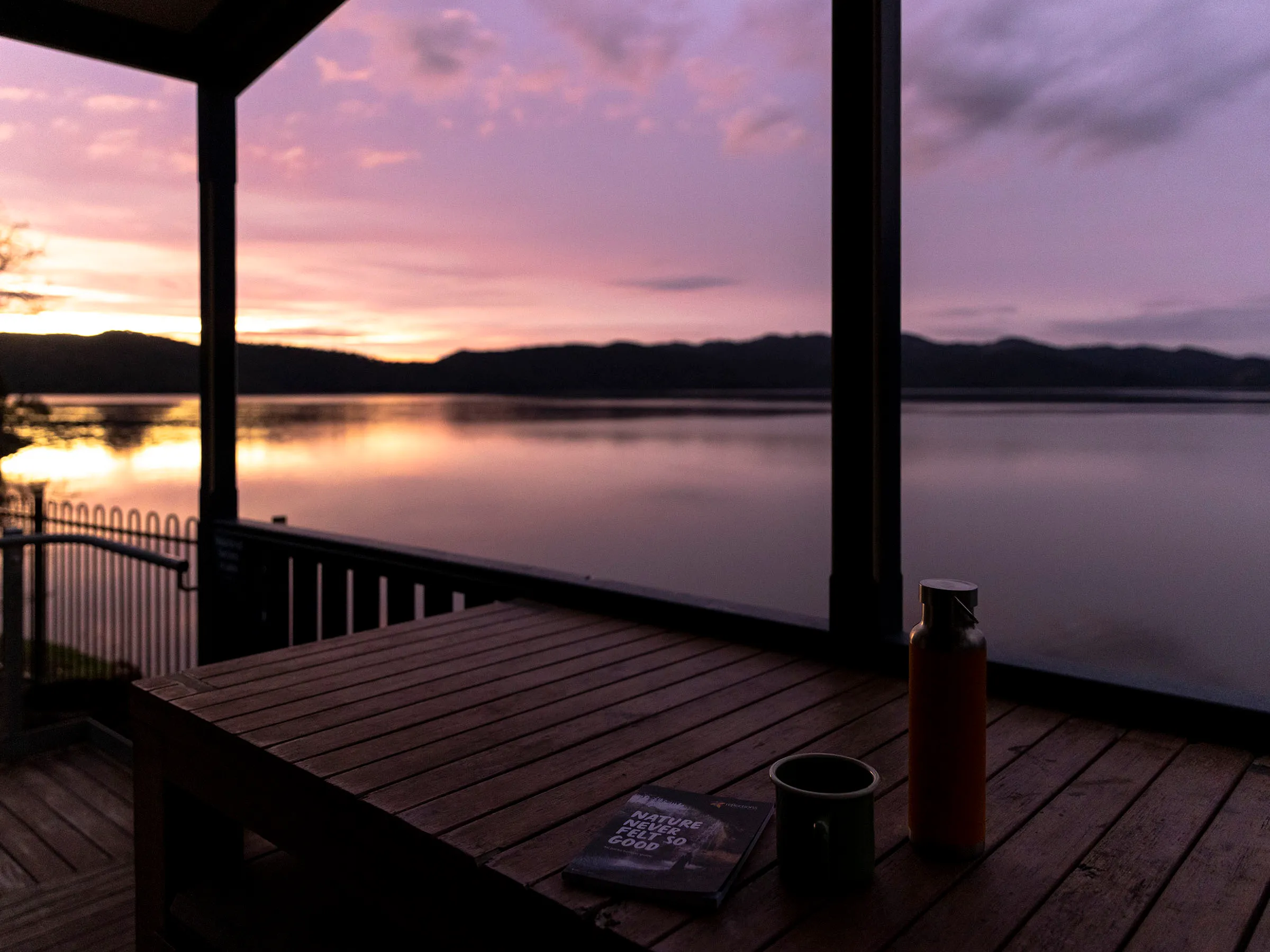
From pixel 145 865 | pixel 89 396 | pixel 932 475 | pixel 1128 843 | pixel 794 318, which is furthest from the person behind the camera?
pixel 932 475

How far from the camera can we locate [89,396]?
985 centimetres

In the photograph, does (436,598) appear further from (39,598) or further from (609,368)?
(609,368)

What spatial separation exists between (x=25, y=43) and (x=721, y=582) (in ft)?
56.6

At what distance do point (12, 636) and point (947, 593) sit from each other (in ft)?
11.2

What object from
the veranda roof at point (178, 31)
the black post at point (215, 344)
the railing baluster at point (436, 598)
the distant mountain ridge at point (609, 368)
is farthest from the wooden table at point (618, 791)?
the veranda roof at point (178, 31)

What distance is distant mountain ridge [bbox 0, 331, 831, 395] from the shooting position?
8602mm

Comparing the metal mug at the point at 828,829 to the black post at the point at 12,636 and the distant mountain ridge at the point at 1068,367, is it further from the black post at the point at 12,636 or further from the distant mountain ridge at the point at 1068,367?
the black post at the point at 12,636

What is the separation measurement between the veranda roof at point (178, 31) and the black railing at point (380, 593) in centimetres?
195

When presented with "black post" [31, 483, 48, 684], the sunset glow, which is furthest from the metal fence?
the sunset glow

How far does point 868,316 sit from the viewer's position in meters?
1.86

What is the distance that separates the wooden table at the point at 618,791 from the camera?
85 centimetres

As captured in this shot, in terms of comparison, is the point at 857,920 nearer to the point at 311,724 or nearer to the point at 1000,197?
the point at 311,724

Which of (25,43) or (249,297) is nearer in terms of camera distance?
(25,43)

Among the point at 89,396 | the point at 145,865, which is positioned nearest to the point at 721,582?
the point at 89,396
